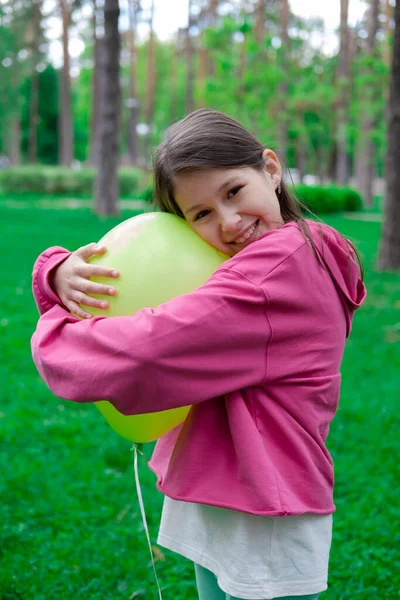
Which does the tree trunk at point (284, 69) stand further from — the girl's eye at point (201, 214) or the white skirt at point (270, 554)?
the white skirt at point (270, 554)

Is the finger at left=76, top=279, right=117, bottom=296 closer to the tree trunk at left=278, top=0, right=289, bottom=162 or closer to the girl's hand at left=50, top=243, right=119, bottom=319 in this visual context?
the girl's hand at left=50, top=243, right=119, bottom=319

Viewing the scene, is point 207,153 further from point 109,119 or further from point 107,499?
point 109,119

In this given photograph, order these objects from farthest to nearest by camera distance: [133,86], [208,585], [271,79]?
1. [133,86]
2. [271,79]
3. [208,585]

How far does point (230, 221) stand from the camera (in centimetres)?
166

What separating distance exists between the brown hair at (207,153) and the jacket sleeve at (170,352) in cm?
28

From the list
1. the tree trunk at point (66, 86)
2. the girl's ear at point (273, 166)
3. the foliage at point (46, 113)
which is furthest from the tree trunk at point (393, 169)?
the foliage at point (46, 113)

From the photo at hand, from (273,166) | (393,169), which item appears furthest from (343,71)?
(273,166)

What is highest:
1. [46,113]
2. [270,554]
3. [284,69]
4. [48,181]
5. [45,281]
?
[284,69]

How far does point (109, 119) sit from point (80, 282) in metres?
14.5

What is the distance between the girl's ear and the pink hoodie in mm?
191

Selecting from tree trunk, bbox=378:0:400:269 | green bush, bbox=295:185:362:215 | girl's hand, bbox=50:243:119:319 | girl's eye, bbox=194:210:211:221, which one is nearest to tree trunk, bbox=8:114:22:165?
green bush, bbox=295:185:362:215

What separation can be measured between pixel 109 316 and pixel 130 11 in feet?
129

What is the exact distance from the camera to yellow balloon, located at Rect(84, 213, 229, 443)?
5.39 ft

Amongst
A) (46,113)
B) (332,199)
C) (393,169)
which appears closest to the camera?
(393,169)
